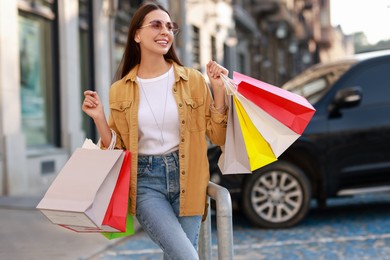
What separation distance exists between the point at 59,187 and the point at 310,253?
3.88m

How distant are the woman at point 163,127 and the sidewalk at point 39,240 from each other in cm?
315

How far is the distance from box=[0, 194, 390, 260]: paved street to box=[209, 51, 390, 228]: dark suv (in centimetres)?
29

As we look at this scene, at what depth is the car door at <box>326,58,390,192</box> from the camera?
25.9 feet

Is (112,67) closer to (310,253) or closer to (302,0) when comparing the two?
(310,253)

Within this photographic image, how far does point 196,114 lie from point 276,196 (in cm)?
460

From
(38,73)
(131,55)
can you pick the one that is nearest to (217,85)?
(131,55)

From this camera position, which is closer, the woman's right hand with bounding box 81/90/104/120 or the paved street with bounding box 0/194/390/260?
the woman's right hand with bounding box 81/90/104/120

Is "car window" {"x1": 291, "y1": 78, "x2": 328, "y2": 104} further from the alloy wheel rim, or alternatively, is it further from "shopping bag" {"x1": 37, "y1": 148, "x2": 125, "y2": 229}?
"shopping bag" {"x1": 37, "y1": 148, "x2": 125, "y2": 229}

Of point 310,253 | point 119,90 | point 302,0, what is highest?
point 302,0

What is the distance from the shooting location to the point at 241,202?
7809 millimetres

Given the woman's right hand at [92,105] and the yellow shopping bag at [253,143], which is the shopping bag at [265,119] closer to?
the yellow shopping bag at [253,143]

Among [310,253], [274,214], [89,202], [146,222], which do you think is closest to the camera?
[89,202]

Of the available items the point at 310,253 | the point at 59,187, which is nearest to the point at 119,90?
the point at 59,187

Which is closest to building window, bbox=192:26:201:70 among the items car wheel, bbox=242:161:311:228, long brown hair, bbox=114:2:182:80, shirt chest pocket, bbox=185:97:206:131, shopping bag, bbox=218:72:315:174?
car wheel, bbox=242:161:311:228
